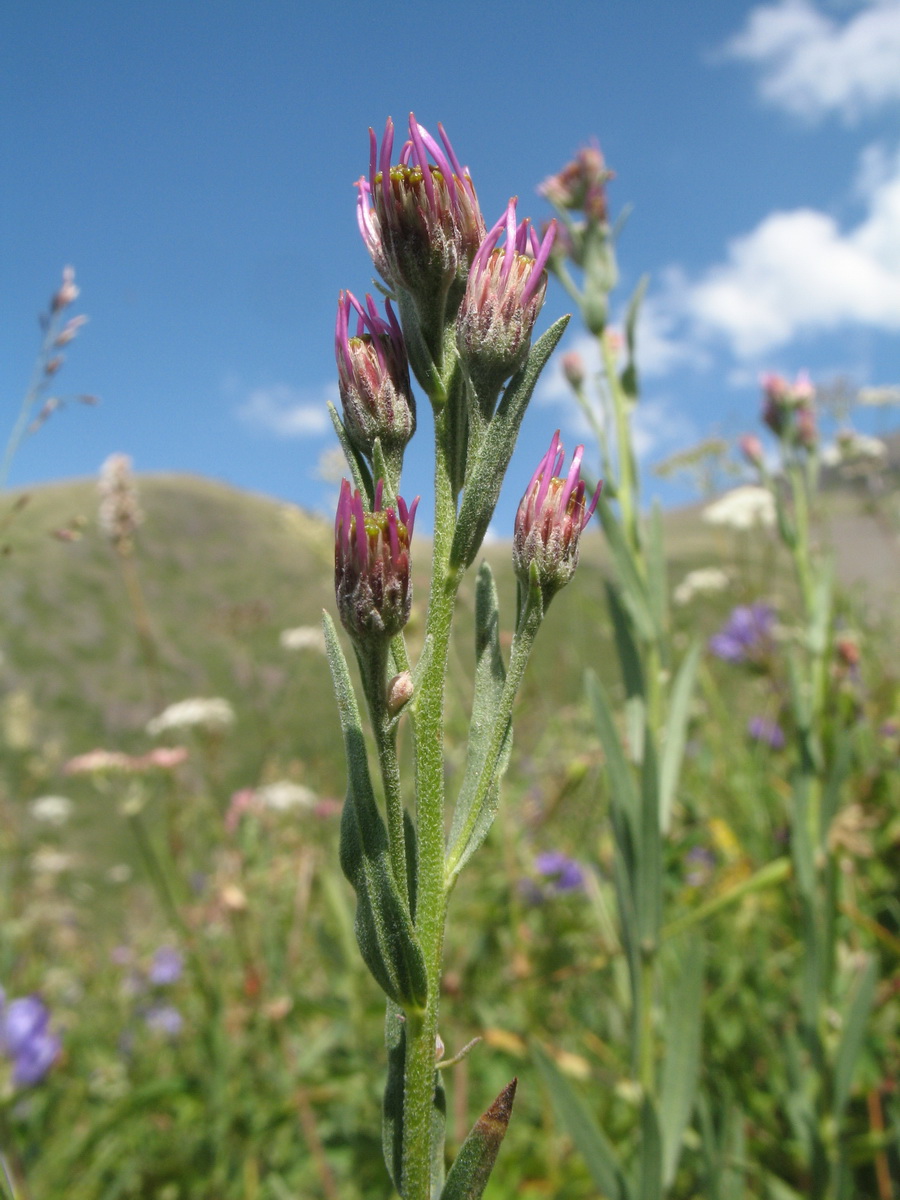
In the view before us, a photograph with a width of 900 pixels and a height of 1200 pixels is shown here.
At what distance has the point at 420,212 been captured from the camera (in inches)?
31.2

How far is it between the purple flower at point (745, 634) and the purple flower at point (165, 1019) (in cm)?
244

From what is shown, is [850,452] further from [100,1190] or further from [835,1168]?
[100,1190]

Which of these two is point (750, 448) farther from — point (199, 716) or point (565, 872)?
point (199, 716)

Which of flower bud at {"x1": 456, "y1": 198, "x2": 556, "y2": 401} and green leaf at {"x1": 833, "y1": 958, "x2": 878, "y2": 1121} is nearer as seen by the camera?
flower bud at {"x1": 456, "y1": 198, "x2": 556, "y2": 401}

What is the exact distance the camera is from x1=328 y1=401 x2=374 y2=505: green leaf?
80 centimetres

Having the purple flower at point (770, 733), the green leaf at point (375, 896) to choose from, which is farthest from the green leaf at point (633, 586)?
the purple flower at point (770, 733)

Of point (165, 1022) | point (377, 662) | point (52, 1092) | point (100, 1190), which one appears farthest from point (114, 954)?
point (377, 662)

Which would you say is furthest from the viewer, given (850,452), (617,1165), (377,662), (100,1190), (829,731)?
(850,452)

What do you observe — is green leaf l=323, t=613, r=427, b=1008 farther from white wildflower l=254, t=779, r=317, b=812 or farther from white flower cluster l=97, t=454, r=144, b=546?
white wildflower l=254, t=779, r=317, b=812

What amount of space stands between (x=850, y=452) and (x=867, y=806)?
2.16 meters

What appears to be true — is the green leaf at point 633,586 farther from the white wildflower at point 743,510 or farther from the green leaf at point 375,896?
the white wildflower at point 743,510

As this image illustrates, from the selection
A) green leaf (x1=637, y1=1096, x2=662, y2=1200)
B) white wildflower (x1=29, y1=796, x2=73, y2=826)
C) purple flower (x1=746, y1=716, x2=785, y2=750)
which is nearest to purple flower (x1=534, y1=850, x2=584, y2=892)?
purple flower (x1=746, y1=716, x2=785, y2=750)

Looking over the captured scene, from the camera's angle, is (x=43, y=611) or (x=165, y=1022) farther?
(x=43, y=611)

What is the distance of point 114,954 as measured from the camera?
167 inches
